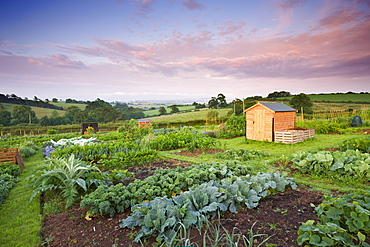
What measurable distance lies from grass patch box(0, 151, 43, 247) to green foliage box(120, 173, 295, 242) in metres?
1.44

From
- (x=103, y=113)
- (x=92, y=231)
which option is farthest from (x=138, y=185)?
(x=103, y=113)

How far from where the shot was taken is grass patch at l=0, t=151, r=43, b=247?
294cm

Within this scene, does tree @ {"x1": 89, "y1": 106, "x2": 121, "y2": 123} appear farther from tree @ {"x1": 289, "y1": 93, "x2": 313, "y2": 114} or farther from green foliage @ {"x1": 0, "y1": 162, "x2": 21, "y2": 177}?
green foliage @ {"x1": 0, "y1": 162, "x2": 21, "y2": 177}

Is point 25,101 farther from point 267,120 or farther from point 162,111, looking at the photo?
point 267,120

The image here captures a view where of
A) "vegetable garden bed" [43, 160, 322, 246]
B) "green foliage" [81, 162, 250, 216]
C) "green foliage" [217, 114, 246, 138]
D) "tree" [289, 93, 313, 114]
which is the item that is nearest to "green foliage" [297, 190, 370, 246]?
"vegetable garden bed" [43, 160, 322, 246]

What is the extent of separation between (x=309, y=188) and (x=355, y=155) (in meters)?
2.14

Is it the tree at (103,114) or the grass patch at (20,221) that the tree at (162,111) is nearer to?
the tree at (103,114)

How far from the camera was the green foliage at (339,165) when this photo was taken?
191 inches

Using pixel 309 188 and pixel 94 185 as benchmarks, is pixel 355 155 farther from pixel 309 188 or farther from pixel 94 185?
pixel 94 185

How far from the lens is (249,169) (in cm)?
557

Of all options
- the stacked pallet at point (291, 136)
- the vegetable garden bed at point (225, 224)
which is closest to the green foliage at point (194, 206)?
the vegetable garden bed at point (225, 224)

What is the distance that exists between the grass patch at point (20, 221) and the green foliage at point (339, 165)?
20.1 ft

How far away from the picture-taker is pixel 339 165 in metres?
4.99

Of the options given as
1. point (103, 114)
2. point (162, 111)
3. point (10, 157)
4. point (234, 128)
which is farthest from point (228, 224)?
point (162, 111)
